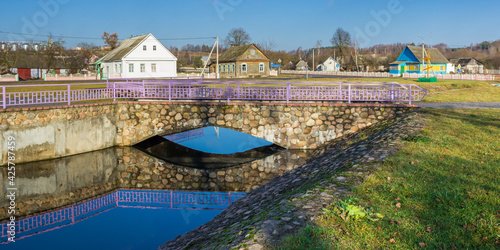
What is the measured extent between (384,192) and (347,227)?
5.61 feet

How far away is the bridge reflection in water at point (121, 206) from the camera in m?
10.6

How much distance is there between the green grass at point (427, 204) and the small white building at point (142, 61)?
46259 mm

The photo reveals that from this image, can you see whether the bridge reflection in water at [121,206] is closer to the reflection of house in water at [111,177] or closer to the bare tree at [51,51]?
the reflection of house in water at [111,177]

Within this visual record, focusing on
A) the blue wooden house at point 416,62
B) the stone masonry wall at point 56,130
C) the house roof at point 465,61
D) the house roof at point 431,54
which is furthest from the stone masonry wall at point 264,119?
the house roof at point 465,61

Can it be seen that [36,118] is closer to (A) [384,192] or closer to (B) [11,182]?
(B) [11,182]

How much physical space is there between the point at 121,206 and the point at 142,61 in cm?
4313

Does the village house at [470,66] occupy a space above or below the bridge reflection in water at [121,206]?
above

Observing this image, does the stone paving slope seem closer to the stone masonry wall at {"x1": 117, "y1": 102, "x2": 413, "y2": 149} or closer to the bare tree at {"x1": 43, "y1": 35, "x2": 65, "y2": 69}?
the stone masonry wall at {"x1": 117, "y1": 102, "x2": 413, "y2": 149}

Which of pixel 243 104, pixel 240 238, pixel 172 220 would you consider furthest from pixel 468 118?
pixel 240 238

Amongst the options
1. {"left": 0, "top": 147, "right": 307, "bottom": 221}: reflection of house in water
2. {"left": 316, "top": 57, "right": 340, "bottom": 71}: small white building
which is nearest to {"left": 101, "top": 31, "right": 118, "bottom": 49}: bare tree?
{"left": 316, "top": 57, "right": 340, "bottom": 71}: small white building

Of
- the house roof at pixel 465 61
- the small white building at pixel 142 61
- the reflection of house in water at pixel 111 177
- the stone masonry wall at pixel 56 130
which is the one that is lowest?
the reflection of house in water at pixel 111 177

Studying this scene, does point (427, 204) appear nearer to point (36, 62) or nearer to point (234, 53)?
point (234, 53)

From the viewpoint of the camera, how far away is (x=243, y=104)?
18844 mm

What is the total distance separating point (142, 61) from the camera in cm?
5344
